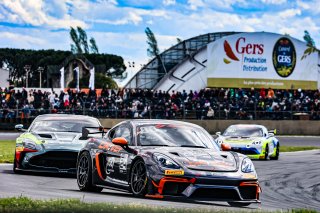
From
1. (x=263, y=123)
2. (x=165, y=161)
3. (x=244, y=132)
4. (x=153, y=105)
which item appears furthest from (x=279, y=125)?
(x=165, y=161)

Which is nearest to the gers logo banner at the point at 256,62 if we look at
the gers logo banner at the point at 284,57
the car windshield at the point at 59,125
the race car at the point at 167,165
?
the gers logo banner at the point at 284,57

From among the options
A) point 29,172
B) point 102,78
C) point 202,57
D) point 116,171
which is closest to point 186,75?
point 202,57

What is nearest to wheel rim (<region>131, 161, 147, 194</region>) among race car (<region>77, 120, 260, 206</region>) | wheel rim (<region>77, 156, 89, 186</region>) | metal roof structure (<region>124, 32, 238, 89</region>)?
race car (<region>77, 120, 260, 206</region>)

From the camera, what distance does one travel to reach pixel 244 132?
27.0 metres

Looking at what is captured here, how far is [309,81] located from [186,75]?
1049cm

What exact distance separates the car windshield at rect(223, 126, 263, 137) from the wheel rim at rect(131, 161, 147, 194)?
15026 mm

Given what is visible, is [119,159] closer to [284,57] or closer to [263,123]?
[263,123]

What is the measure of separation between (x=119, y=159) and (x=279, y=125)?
33.9m

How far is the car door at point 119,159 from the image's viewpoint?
40.5 feet

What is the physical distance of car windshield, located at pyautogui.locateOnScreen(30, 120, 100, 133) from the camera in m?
18.2

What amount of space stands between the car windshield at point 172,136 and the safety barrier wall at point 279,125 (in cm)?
3031

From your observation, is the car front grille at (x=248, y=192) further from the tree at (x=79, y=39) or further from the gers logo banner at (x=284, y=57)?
the tree at (x=79, y=39)

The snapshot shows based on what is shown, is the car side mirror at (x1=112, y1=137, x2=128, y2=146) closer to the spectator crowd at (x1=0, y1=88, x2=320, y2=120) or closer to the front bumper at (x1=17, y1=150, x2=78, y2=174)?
the front bumper at (x1=17, y1=150, x2=78, y2=174)

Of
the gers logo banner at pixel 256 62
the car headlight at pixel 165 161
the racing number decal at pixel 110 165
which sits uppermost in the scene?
the gers logo banner at pixel 256 62
